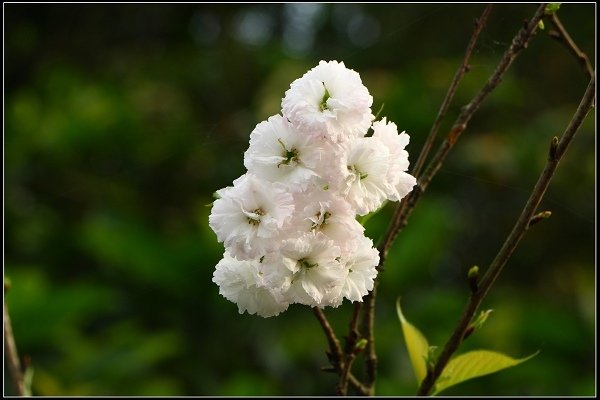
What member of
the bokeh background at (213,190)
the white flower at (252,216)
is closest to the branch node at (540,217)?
the white flower at (252,216)

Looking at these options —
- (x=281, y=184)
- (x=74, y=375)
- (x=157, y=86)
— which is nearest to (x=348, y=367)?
(x=281, y=184)

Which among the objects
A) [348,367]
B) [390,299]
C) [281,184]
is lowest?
[390,299]

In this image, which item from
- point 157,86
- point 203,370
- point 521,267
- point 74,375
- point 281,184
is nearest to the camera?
point 281,184

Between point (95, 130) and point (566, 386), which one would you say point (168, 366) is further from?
point (566, 386)

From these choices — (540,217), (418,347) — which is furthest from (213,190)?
(540,217)

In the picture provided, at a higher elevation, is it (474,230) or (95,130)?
(95,130)

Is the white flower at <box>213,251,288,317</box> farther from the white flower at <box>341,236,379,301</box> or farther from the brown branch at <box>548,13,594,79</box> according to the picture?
the brown branch at <box>548,13,594,79</box>

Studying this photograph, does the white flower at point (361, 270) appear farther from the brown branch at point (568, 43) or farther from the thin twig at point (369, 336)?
the brown branch at point (568, 43)

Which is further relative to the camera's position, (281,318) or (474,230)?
(474,230)
